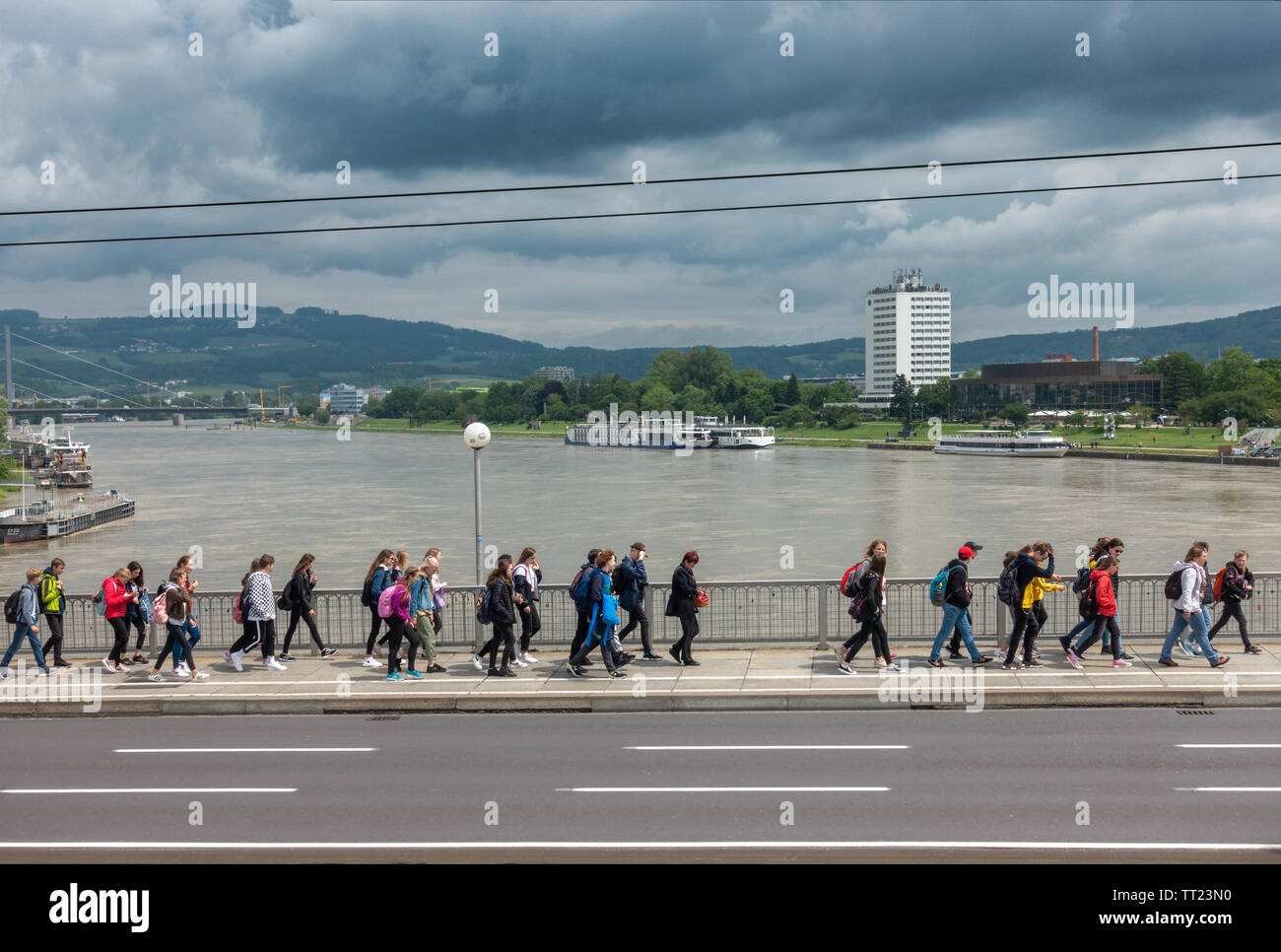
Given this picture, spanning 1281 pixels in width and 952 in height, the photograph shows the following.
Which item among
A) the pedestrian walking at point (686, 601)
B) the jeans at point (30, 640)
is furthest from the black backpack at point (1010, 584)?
the jeans at point (30, 640)

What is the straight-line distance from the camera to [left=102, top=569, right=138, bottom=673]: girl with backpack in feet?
52.5

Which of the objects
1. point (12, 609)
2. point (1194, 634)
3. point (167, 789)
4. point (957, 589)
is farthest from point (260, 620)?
point (1194, 634)

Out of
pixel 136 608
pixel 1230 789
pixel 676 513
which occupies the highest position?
pixel 136 608

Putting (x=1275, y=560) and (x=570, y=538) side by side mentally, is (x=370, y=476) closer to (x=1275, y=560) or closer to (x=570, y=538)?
(x=570, y=538)

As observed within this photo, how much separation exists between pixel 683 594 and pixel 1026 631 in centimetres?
445

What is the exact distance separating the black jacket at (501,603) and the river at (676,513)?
19738mm

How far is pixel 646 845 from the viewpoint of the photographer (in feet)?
29.9

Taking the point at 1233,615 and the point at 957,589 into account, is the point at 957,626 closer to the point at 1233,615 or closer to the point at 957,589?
the point at 957,589

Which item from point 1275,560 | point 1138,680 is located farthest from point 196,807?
point 1275,560

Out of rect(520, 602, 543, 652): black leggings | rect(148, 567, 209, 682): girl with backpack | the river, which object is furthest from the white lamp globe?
the river

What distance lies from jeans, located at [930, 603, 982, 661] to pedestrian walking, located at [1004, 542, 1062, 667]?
51 cm

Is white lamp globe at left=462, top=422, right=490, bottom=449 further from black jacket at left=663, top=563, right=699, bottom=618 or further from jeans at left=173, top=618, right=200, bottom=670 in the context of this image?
jeans at left=173, top=618, right=200, bottom=670

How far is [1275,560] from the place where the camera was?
39.6 meters

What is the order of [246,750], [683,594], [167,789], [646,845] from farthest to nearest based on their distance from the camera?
[683,594] < [246,750] < [167,789] < [646,845]
